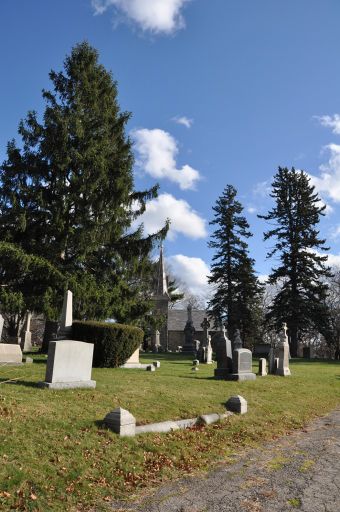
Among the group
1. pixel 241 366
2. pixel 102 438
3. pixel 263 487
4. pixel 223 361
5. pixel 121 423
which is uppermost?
pixel 223 361

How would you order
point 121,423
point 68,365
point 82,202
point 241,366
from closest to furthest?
point 121,423 < point 68,365 < point 241,366 < point 82,202

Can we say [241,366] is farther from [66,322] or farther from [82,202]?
[82,202]

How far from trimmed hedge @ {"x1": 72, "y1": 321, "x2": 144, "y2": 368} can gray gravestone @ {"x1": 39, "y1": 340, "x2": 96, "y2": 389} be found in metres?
4.26

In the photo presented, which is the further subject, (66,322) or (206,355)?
(206,355)

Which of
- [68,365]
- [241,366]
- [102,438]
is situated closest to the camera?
[102,438]

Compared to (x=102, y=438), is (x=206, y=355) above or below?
above

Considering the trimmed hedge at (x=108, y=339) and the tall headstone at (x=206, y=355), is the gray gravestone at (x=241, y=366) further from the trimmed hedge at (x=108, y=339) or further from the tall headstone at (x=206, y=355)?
the tall headstone at (x=206, y=355)

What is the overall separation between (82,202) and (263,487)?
18.1 metres

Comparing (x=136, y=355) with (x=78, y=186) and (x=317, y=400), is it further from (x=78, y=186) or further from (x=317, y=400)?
(x=78, y=186)

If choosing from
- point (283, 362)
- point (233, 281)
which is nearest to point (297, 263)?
point (233, 281)

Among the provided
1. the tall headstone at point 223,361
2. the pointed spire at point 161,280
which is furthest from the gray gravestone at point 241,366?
the pointed spire at point 161,280

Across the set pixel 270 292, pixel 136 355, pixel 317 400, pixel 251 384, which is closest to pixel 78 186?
pixel 136 355

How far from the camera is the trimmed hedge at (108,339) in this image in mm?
14359

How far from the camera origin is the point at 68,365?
9617 mm
